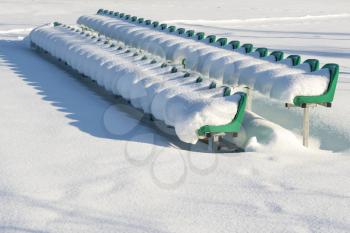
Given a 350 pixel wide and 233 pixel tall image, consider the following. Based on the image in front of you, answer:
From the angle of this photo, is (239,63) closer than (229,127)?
No

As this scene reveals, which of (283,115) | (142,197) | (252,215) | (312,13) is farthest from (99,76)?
(312,13)

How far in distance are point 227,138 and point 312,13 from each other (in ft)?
65.6

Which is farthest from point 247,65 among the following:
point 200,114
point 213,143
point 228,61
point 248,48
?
point 200,114

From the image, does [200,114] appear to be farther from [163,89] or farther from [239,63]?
[239,63]

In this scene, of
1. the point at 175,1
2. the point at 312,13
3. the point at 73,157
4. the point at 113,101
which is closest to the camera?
the point at 73,157

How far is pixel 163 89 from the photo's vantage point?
6.97m

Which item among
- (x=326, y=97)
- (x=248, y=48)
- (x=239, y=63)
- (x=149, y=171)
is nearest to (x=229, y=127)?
(x=149, y=171)

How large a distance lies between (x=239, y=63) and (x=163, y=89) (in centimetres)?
151

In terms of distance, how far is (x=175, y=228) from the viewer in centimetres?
418

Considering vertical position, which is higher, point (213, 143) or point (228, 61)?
point (228, 61)

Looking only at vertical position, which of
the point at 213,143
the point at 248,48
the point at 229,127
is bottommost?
the point at 213,143

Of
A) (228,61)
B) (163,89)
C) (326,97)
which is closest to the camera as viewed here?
(326,97)

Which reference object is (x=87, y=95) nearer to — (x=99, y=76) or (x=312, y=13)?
(x=99, y=76)

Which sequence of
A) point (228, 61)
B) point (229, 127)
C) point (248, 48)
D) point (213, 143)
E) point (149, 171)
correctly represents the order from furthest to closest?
1. point (248, 48)
2. point (228, 61)
3. point (213, 143)
4. point (229, 127)
5. point (149, 171)
